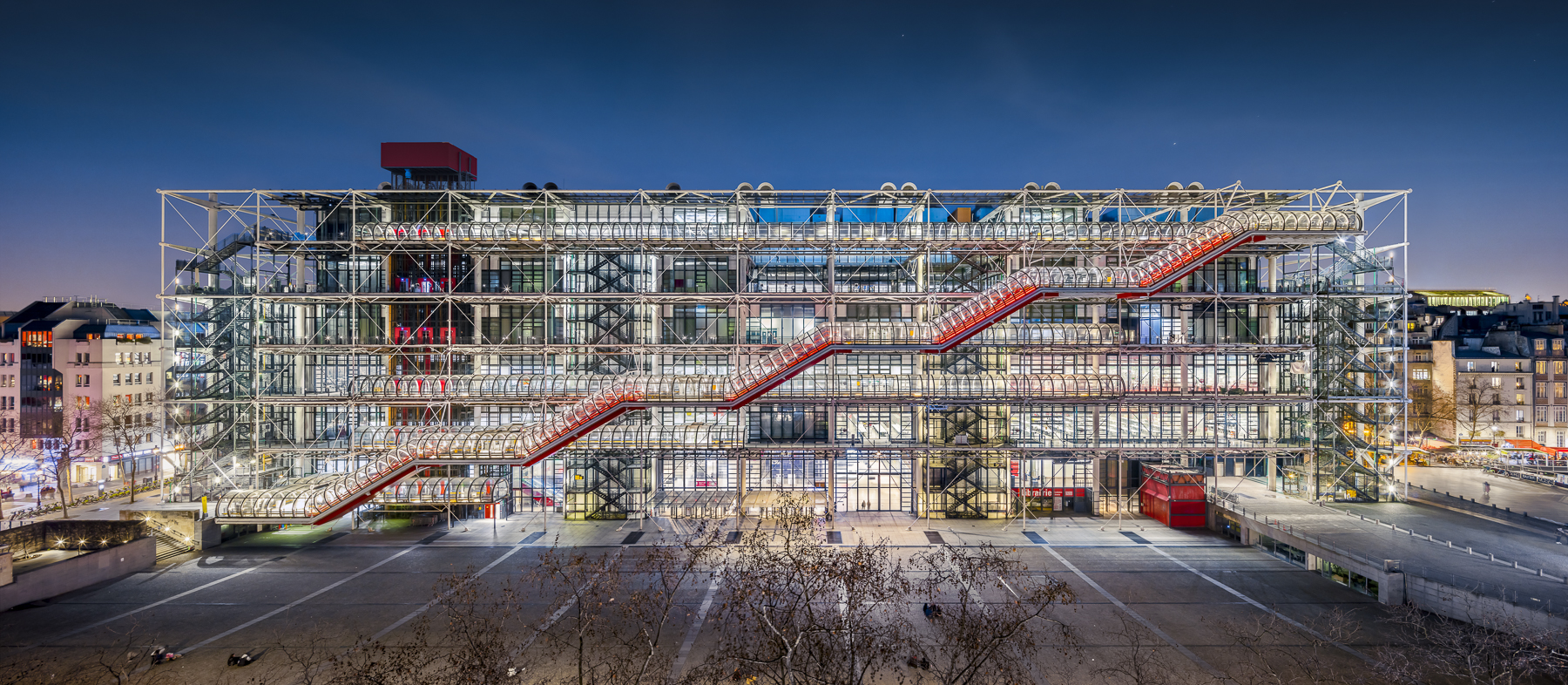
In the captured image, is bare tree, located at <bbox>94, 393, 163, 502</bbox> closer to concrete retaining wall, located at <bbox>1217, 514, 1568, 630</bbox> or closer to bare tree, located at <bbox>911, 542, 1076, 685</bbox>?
bare tree, located at <bbox>911, 542, 1076, 685</bbox>

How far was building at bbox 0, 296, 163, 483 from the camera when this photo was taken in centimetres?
4181

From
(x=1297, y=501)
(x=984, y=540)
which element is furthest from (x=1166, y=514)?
(x=984, y=540)

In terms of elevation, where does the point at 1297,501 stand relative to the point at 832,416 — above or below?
below

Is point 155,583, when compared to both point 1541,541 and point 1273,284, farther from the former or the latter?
point 1541,541

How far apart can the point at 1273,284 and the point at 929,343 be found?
17581 mm

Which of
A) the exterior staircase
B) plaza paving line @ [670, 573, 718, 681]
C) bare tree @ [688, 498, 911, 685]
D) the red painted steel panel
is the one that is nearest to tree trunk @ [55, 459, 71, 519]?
the exterior staircase

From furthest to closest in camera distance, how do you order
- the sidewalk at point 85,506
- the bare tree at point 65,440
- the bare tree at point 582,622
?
1. the bare tree at point 65,440
2. the sidewalk at point 85,506
3. the bare tree at point 582,622

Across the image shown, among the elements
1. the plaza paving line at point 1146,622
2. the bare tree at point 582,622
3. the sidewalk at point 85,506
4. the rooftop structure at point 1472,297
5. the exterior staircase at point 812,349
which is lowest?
the sidewalk at point 85,506

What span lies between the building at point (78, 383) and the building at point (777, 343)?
76.0 feet

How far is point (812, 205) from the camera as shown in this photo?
2742cm

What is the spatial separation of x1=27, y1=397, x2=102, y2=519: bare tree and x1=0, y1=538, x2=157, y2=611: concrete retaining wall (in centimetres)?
1612

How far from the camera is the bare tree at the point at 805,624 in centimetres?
1128

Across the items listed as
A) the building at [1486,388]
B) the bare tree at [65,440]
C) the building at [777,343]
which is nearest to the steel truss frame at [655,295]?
the building at [777,343]

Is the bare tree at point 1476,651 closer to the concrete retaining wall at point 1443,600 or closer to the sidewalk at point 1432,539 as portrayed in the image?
the concrete retaining wall at point 1443,600
